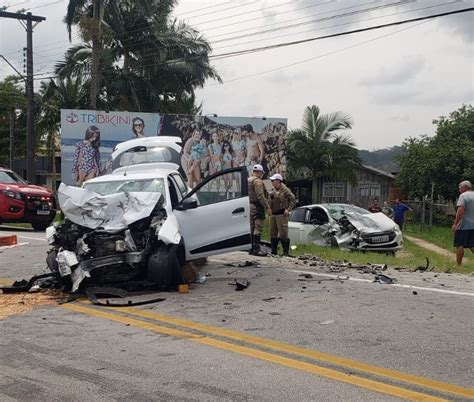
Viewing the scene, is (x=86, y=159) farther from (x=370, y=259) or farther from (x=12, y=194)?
(x=370, y=259)

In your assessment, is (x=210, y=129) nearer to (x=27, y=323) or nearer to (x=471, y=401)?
(x=27, y=323)

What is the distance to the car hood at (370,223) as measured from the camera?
13516mm

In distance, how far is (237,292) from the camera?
26.0ft

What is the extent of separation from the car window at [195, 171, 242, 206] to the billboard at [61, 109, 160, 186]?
1661 cm

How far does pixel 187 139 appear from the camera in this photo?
26.2 meters

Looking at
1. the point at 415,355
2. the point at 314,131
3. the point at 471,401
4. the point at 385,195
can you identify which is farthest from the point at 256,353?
the point at 385,195

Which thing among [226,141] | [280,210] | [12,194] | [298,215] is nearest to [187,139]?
[226,141]

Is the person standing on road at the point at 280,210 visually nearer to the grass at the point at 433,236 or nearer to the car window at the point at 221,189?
the car window at the point at 221,189

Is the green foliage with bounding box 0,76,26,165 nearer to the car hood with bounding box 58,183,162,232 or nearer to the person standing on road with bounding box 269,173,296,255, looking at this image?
the person standing on road with bounding box 269,173,296,255

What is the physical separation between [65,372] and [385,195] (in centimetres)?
3936

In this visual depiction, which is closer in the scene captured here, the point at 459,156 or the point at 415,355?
the point at 415,355

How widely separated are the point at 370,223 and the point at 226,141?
1381 cm

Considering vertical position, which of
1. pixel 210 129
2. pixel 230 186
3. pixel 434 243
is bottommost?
pixel 434 243

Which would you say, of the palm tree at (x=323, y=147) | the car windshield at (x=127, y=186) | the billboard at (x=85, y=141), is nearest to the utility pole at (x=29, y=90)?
the billboard at (x=85, y=141)
